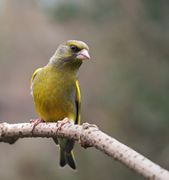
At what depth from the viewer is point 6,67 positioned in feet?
50.9

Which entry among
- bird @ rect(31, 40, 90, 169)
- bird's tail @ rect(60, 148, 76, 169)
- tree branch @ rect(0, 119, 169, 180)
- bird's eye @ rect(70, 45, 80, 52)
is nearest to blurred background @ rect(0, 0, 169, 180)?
bird's tail @ rect(60, 148, 76, 169)

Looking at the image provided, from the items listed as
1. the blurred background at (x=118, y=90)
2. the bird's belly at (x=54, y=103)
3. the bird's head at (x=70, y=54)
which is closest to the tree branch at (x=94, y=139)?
the bird's belly at (x=54, y=103)

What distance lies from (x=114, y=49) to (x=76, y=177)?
203cm

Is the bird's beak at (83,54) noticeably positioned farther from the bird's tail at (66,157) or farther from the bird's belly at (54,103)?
the bird's tail at (66,157)

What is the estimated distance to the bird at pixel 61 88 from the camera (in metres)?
4.19

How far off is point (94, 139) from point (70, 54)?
1.65m

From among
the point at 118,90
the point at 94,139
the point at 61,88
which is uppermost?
the point at 118,90

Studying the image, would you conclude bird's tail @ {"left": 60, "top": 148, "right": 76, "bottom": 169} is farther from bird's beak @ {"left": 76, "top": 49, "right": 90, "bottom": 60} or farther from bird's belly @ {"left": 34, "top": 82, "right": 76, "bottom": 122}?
bird's beak @ {"left": 76, "top": 49, "right": 90, "bottom": 60}

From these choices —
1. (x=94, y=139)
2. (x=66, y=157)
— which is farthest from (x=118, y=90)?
(x=94, y=139)

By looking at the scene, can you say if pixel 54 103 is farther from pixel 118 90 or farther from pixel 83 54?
pixel 118 90

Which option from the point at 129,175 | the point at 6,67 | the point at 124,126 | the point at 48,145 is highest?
the point at 6,67

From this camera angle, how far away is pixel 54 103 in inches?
165

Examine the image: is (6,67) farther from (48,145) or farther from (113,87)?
(113,87)

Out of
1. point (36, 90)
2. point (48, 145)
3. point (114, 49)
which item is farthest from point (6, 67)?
point (36, 90)
